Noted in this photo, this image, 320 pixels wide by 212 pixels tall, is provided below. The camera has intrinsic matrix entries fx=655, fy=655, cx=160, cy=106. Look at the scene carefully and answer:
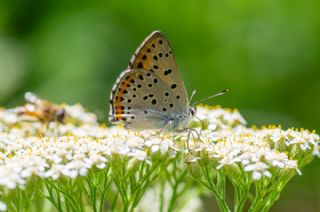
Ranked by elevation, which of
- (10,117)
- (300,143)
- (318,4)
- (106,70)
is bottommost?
(300,143)

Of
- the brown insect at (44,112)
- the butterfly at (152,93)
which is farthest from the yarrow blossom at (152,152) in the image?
the brown insect at (44,112)

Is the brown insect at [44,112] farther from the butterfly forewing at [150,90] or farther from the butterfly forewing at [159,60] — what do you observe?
the butterfly forewing at [159,60]

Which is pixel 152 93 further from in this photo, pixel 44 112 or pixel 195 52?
pixel 195 52

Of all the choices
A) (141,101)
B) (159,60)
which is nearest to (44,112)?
(141,101)

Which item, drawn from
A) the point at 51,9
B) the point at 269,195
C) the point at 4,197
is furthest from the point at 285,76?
the point at 4,197

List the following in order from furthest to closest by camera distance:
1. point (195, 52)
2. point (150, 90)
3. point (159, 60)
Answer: point (195, 52), point (150, 90), point (159, 60)

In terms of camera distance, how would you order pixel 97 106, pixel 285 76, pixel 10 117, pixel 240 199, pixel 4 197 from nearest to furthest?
pixel 4 197 → pixel 240 199 → pixel 10 117 → pixel 97 106 → pixel 285 76

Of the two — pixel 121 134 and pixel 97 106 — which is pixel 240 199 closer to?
pixel 121 134
